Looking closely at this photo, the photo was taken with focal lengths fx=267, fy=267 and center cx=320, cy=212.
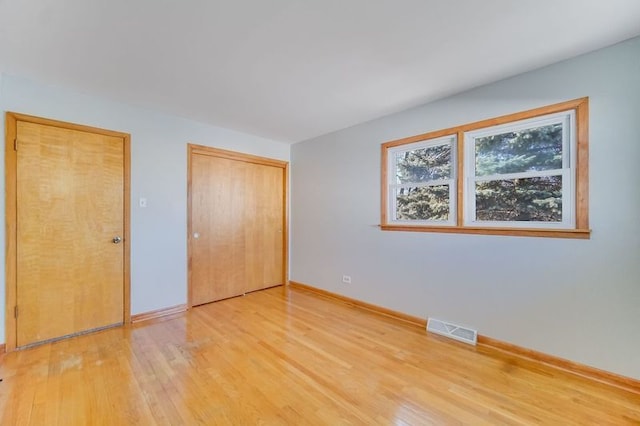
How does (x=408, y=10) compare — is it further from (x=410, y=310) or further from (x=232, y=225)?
(x=232, y=225)

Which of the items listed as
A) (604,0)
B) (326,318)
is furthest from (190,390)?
(604,0)

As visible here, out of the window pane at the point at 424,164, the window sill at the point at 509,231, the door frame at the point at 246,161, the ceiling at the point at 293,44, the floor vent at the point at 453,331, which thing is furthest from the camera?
the door frame at the point at 246,161

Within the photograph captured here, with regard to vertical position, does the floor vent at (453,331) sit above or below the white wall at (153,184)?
below

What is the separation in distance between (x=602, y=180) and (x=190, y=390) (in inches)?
128

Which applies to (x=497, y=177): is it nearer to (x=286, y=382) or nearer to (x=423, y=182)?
(x=423, y=182)

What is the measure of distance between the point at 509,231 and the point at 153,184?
3.66 meters

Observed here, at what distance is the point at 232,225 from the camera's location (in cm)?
386

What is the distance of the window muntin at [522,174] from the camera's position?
2119mm

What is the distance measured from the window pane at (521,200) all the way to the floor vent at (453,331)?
1.08 meters

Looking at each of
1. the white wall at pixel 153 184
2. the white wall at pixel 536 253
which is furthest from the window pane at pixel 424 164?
the white wall at pixel 153 184

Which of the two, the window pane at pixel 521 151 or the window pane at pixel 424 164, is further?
the window pane at pixel 424 164

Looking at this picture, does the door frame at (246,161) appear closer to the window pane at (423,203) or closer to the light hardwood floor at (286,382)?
the light hardwood floor at (286,382)

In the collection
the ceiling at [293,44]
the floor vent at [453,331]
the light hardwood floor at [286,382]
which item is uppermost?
the ceiling at [293,44]

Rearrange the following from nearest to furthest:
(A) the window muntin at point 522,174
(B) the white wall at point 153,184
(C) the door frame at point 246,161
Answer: (A) the window muntin at point 522,174, (B) the white wall at point 153,184, (C) the door frame at point 246,161
